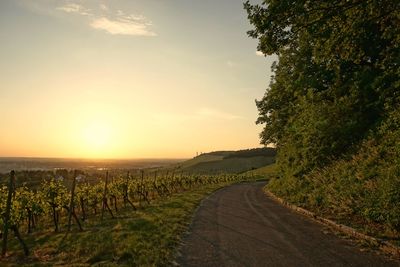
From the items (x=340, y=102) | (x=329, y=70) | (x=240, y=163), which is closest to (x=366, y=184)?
(x=340, y=102)

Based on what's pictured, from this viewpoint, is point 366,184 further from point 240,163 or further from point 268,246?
point 240,163

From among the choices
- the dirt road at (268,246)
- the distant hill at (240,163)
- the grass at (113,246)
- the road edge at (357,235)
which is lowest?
the grass at (113,246)

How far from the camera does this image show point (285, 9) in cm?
1449

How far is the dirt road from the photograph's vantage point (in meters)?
10.6

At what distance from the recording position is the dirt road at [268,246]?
10.6 m

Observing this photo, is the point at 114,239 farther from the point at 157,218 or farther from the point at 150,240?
the point at 157,218

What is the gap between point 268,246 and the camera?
41.7ft

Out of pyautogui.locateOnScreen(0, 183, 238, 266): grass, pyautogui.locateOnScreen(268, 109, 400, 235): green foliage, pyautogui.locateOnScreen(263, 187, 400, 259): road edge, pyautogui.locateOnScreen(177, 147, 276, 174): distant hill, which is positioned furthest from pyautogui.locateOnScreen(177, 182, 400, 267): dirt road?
pyautogui.locateOnScreen(177, 147, 276, 174): distant hill

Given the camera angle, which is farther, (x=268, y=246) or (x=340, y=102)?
(x=340, y=102)

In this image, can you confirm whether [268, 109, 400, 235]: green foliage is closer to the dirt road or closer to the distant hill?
the dirt road

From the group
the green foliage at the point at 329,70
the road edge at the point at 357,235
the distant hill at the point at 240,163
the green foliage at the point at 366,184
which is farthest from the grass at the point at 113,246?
the distant hill at the point at 240,163

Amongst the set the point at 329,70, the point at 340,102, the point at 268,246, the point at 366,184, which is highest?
the point at 329,70

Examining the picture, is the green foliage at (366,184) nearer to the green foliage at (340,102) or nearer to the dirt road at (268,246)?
the green foliage at (340,102)

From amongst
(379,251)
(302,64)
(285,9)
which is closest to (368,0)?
(285,9)
